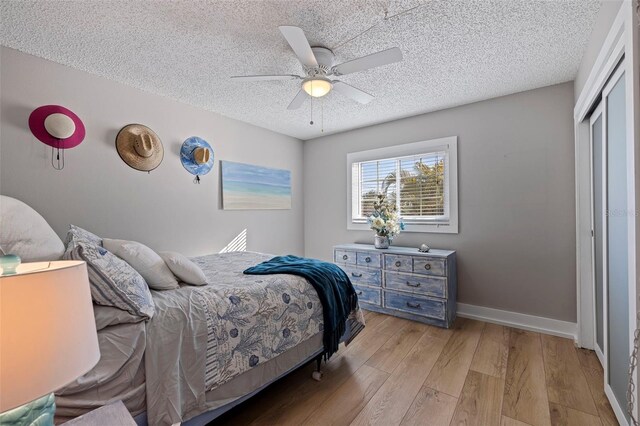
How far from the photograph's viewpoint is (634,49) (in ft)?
3.94

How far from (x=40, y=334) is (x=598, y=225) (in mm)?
3260

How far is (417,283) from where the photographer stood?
3131 mm

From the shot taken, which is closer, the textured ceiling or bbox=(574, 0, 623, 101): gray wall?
bbox=(574, 0, 623, 101): gray wall

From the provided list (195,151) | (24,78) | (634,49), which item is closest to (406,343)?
(634,49)

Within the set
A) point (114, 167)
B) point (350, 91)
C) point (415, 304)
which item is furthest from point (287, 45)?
point (415, 304)

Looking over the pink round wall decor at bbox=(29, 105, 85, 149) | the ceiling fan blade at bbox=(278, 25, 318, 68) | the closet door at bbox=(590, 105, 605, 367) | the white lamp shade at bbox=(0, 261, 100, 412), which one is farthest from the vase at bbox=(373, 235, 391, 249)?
the pink round wall decor at bbox=(29, 105, 85, 149)

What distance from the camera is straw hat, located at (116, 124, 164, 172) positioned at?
9.00 ft

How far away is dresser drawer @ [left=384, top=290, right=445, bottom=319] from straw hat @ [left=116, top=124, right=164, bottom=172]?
3.07 metres

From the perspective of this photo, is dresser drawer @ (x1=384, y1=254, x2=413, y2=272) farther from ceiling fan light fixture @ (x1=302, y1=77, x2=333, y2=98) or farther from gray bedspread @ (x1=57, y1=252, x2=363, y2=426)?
ceiling fan light fixture @ (x1=302, y1=77, x2=333, y2=98)

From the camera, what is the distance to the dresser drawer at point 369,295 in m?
3.43

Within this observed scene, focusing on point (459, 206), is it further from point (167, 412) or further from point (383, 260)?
point (167, 412)

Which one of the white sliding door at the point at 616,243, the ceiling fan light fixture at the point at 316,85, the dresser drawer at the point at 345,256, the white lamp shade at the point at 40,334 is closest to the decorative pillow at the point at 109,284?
the white lamp shade at the point at 40,334

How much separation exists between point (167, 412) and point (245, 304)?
0.61m

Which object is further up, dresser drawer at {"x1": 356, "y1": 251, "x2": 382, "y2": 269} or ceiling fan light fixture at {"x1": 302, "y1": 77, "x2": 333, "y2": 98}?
ceiling fan light fixture at {"x1": 302, "y1": 77, "x2": 333, "y2": 98}
